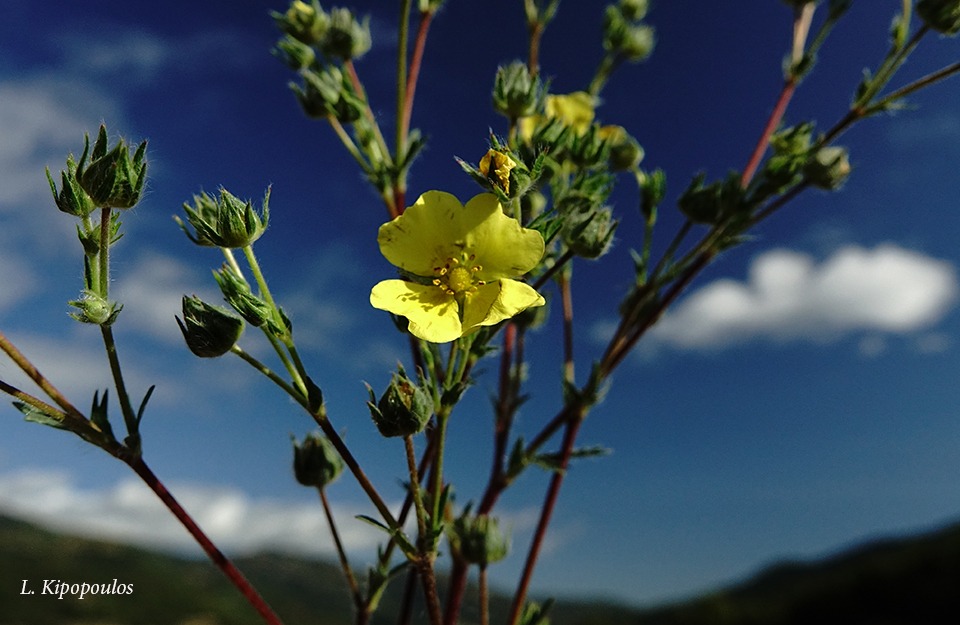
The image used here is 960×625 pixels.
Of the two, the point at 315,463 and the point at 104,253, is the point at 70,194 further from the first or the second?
the point at 315,463

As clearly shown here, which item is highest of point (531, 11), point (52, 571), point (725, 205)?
point (52, 571)

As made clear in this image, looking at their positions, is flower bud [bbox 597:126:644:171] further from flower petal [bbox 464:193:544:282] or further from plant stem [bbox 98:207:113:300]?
plant stem [bbox 98:207:113:300]

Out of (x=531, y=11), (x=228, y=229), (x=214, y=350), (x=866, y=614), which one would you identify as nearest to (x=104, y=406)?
(x=214, y=350)

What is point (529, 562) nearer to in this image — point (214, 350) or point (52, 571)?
point (214, 350)

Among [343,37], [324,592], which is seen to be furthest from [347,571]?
[324,592]

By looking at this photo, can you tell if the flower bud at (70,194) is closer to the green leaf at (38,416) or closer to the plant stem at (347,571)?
the green leaf at (38,416)

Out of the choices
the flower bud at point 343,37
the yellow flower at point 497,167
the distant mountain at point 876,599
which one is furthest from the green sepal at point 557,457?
the distant mountain at point 876,599
